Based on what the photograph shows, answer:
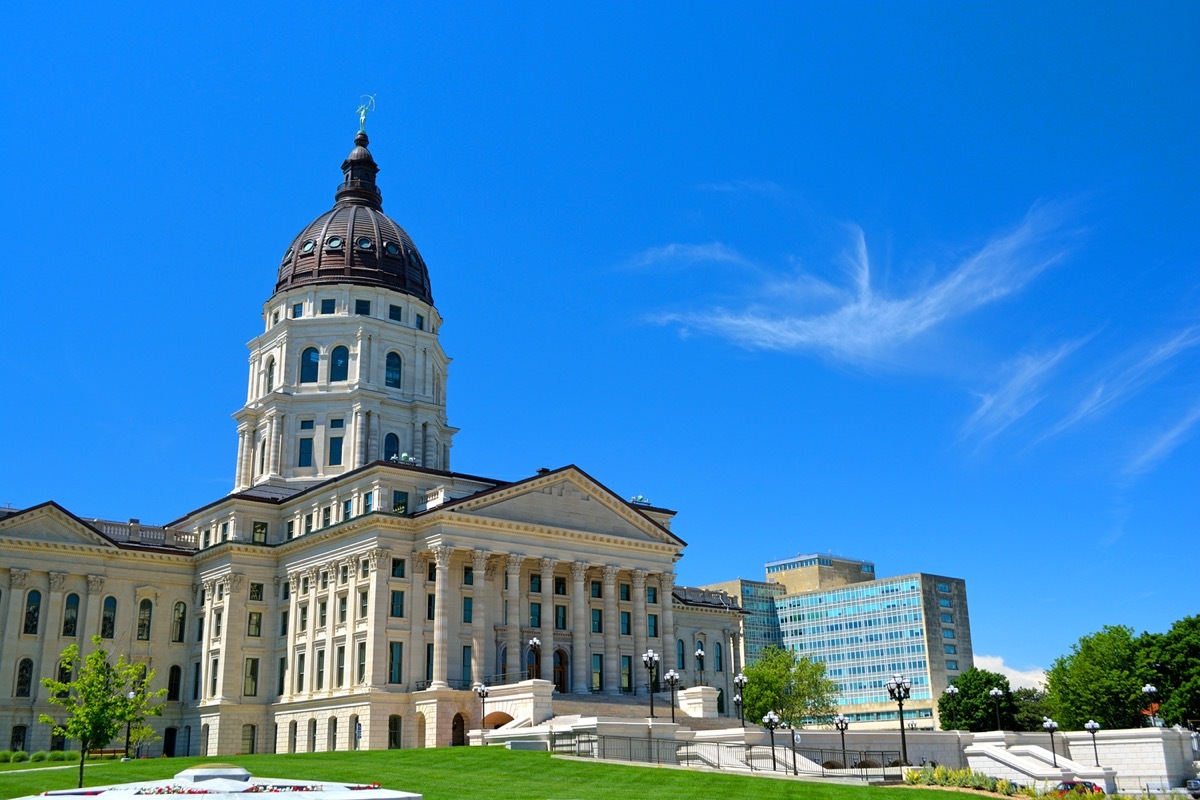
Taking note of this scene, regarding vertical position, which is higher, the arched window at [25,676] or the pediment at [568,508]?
the pediment at [568,508]

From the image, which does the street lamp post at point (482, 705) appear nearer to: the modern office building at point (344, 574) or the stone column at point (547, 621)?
the modern office building at point (344, 574)

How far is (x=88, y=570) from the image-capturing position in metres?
83.2

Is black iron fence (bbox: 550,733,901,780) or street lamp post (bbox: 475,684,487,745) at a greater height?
street lamp post (bbox: 475,684,487,745)

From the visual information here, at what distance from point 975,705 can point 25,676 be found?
82.9 meters

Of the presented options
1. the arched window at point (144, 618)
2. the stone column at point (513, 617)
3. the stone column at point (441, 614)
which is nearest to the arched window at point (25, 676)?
the arched window at point (144, 618)

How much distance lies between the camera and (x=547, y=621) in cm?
7606

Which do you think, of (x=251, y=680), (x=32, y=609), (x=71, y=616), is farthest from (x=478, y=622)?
(x=32, y=609)

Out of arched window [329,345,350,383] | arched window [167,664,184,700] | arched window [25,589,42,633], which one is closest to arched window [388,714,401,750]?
arched window [167,664,184,700]

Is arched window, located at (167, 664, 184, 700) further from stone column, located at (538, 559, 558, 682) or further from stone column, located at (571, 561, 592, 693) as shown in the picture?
stone column, located at (571, 561, 592, 693)

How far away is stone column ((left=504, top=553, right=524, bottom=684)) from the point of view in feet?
240

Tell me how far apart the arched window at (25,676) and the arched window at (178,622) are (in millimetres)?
9867

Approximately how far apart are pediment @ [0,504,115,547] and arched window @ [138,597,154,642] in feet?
17.3

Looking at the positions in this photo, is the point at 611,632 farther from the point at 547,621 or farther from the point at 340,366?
the point at 340,366

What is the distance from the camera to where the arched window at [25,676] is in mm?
79375
